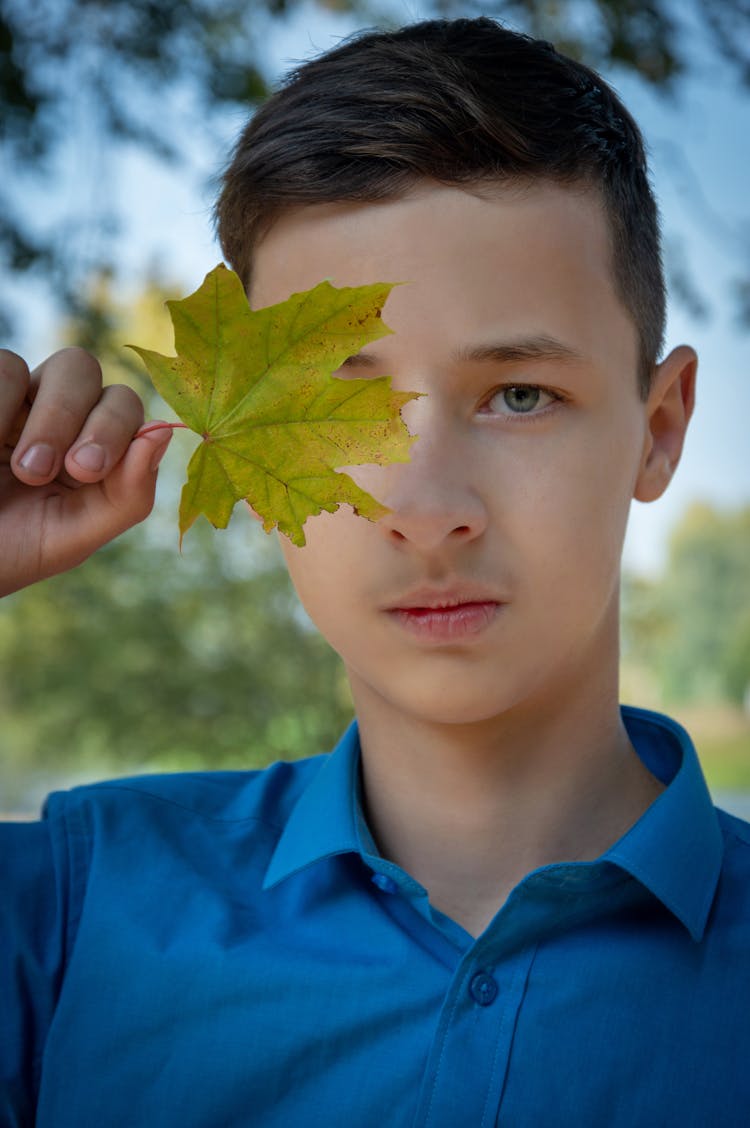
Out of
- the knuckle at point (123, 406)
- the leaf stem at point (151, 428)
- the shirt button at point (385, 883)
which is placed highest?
the knuckle at point (123, 406)

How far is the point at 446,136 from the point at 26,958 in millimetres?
965

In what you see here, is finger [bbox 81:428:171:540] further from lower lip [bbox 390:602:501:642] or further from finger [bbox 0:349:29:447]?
lower lip [bbox 390:602:501:642]

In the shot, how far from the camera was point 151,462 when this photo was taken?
1.13 meters

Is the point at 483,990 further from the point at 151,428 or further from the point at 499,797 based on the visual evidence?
the point at 151,428

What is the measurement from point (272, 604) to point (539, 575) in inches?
138

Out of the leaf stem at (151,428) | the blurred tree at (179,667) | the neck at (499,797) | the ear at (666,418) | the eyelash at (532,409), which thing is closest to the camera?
the leaf stem at (151,428)

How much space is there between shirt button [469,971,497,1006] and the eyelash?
0.54 m

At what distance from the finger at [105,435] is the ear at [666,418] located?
22.6 inches

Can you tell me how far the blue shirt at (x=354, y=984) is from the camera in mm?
1104

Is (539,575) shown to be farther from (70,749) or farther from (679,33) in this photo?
(70,749)

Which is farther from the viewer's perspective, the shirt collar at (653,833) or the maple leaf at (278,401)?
the shirt collar at (653,833)

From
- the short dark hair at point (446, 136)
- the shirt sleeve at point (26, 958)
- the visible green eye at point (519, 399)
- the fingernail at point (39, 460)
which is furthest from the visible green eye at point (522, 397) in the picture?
the shirt sleeve at point (26, 958)

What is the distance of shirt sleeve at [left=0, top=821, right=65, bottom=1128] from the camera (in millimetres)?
1219

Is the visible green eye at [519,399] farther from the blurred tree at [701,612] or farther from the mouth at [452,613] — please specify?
the blurred tree at [701,612]
